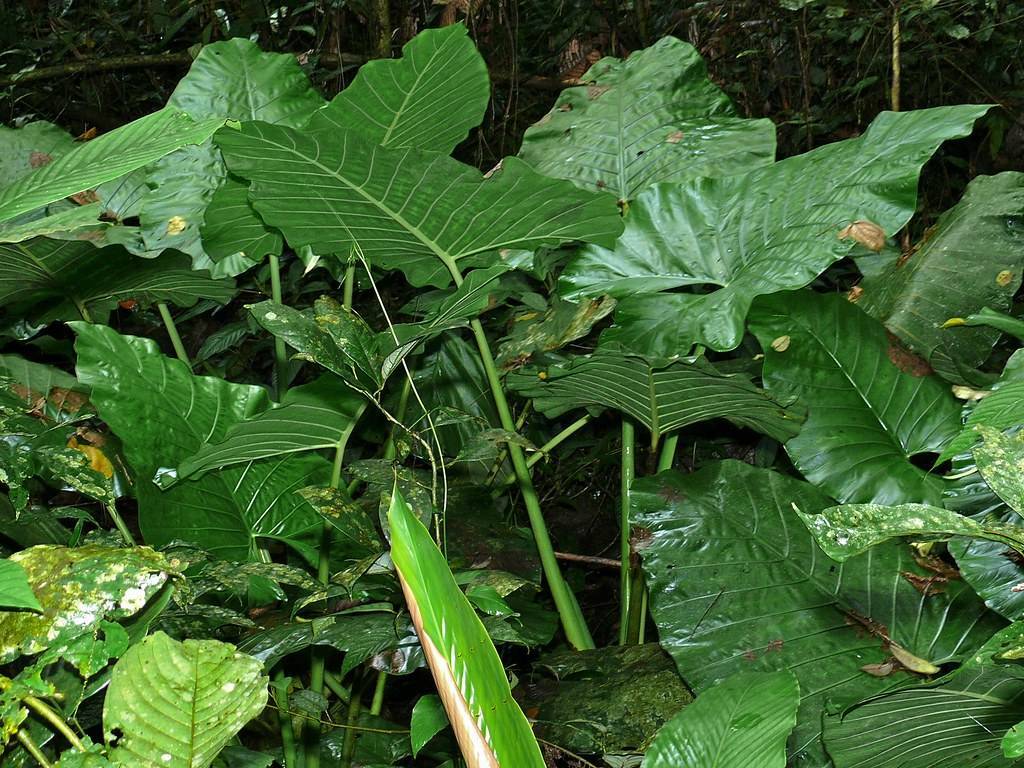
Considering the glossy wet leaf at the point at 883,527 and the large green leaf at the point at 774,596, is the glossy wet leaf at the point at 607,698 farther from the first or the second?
the glossy wet leaf at the point at 883,527

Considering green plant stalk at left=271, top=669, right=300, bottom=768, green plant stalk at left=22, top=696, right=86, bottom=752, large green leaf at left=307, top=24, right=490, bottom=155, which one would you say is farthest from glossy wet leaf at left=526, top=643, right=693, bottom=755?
large green leaf at left=307, top=24, right=490, bottom=155

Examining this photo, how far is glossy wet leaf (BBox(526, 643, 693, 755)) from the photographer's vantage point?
90 centimetres

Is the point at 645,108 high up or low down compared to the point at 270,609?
up

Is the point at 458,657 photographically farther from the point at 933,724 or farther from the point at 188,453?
the point at 188,453

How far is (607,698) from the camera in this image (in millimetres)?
947

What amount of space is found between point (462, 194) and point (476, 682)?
0.76 m

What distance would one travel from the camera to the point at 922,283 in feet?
4.12

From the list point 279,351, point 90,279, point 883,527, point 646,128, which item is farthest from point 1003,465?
point 90,279

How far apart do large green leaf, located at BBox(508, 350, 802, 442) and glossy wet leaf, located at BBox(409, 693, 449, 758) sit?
398 millimetres

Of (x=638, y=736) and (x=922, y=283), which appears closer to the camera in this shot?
(x=638, y=736)

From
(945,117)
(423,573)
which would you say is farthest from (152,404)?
(945,117)

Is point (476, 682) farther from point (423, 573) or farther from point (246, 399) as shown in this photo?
point (246, 399)

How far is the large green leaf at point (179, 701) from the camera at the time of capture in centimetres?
50

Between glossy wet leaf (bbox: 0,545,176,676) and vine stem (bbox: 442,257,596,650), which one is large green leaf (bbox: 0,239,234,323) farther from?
glossy wet leaf (bbox: 0,545,176,676)
